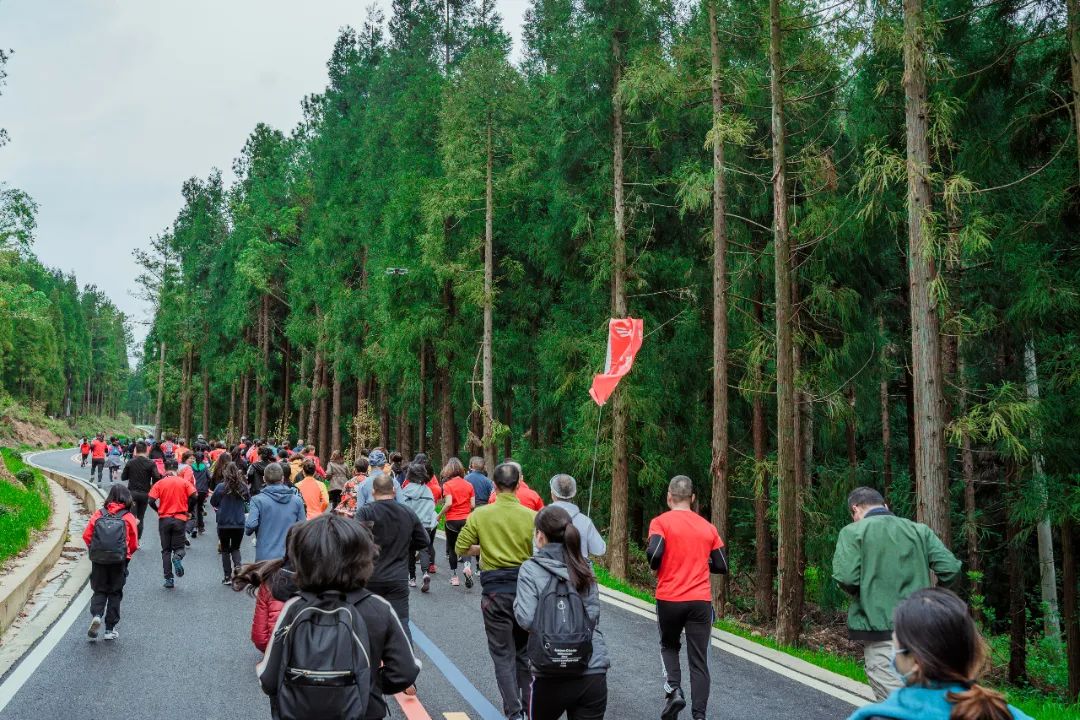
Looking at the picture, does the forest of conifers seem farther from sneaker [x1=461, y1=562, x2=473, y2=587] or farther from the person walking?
the person walking

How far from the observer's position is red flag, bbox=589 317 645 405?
15.6 meters

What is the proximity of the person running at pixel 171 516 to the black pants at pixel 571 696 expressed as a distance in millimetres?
9498

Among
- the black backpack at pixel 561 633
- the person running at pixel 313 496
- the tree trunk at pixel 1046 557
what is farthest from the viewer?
the tree trunk at pixel 1046 557

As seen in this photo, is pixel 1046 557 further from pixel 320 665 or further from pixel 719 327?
pixel 320 665

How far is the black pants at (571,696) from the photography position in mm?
4945

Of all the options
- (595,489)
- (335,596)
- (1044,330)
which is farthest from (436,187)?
(335,596)

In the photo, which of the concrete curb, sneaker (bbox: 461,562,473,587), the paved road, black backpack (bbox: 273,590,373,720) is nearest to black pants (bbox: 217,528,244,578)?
the paved road

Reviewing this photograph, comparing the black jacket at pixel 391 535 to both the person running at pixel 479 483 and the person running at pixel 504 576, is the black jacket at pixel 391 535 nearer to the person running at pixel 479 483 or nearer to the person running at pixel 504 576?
the person running at pixel 504 576

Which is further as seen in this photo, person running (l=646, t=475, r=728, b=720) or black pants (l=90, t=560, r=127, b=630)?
black pants (l=90, t=560, r=127, b=630)

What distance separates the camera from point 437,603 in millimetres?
12031

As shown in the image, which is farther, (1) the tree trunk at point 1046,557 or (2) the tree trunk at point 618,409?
(2) the tree trunk at point 618,409

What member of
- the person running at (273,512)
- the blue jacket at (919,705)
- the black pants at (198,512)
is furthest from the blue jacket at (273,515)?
the black pants at (198,512)

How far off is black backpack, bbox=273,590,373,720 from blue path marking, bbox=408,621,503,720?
362 cm

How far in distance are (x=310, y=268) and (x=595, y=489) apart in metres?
21.8
